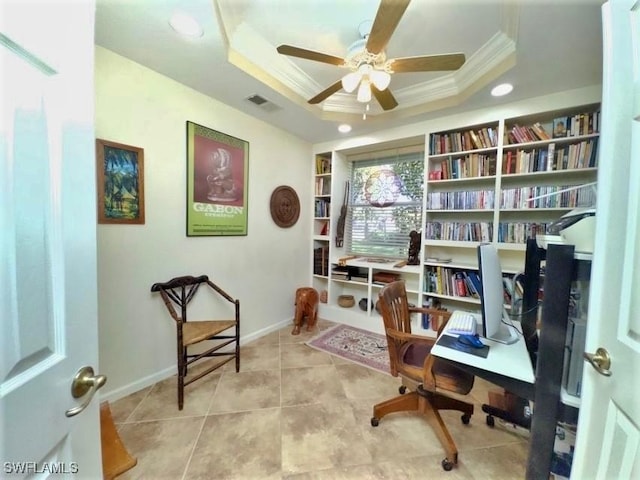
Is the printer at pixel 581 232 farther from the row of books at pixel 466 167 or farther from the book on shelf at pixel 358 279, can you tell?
the book on shelf at pixel 358 279

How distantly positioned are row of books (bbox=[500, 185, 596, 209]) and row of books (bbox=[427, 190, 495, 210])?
11 cm

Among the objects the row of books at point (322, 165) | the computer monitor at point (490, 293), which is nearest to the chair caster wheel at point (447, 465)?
the computer monitor at point (490, 293)

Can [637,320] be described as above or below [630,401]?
above

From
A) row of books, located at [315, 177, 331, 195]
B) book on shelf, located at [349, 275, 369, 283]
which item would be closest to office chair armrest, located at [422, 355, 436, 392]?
book on shelf, located at [349, 275, 369, 283]

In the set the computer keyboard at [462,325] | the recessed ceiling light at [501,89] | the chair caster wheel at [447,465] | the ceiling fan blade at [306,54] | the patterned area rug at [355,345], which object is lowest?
the patterned area rug at [355,345]

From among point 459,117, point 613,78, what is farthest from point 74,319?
point 459,117

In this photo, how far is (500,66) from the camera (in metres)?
1.78

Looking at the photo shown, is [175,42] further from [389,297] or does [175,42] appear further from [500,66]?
[500,66]

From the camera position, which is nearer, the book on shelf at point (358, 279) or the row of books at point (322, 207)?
the book on shelf at point (358, 279)

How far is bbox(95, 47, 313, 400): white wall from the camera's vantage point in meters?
1.65

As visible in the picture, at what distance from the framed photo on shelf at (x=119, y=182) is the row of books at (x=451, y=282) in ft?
9.25

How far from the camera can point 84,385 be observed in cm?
58

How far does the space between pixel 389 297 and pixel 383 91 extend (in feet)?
4.72

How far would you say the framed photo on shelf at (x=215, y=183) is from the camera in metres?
2.09
